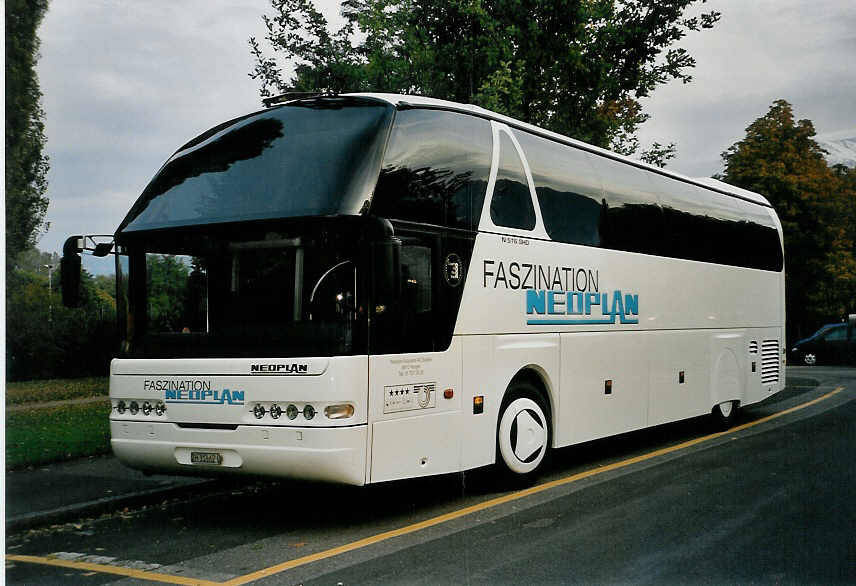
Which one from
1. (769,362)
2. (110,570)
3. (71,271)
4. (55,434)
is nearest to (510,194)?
(71,271)

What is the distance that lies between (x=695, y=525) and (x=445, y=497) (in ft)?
8.57

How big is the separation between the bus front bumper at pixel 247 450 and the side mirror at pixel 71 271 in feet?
3.92

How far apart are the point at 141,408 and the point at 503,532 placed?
320 centimetres

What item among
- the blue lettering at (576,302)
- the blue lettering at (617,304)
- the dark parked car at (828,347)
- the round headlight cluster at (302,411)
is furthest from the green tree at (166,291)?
the dark parked car at (828,347)

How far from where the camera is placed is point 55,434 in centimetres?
1274

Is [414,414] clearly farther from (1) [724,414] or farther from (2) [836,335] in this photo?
(2) [836,335]

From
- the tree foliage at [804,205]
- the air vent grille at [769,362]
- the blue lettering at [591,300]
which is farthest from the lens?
the tree foliage at [804,205]

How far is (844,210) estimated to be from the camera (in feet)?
88.1

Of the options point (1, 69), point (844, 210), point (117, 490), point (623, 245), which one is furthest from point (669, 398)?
point (844, 210)

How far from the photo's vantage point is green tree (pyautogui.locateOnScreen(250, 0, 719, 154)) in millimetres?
15383

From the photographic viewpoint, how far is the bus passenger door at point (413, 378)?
7.52 meters

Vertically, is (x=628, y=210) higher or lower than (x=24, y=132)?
lower

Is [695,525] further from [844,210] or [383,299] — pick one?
[844,210]

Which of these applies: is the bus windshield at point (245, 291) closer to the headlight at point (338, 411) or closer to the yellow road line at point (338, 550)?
the headlight at point (338, 411)
